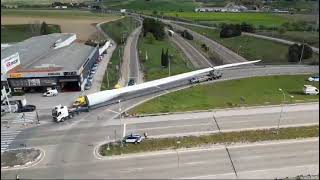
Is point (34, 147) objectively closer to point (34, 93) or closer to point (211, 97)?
point (34, 93)

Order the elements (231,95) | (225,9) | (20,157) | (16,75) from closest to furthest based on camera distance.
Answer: (20,157) < (231,95) < (16,75) < (225,9)

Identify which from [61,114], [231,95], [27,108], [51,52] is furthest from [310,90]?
[51,52]

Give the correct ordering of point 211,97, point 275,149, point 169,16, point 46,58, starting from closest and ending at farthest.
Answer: point 275,149, point 211,97, point 46,58, point 169,16

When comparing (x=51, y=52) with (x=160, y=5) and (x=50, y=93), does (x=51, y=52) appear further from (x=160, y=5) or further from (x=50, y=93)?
(x=160, y=5)

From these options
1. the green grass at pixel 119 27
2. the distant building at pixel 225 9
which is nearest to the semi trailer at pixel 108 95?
the green grass at pixel 119 27

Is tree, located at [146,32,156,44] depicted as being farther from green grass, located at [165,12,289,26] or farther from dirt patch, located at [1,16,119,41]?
green grass, located at [165,12,289,26]

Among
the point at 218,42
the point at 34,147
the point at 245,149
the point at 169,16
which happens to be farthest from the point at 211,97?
the point at 169,16

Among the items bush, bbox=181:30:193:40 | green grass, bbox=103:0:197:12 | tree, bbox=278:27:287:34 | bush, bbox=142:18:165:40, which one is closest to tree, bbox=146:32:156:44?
bush, bbox=142:18:165:40
